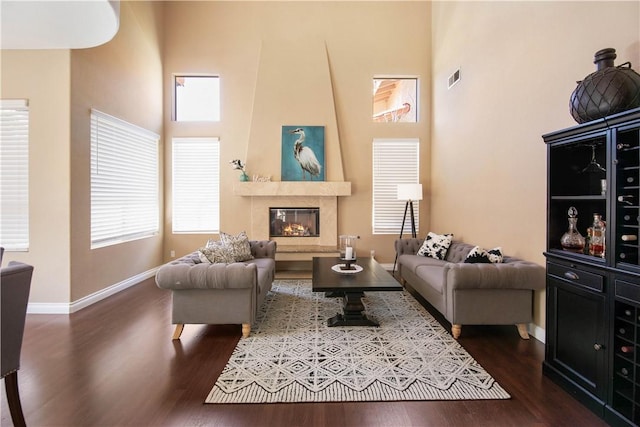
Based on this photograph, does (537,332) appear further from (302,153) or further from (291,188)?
(302,153)

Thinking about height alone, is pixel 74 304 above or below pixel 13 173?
below

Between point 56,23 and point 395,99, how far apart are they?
511 cm

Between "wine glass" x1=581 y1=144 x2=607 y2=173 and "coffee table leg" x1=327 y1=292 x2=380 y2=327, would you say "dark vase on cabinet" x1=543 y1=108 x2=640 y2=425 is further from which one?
"coffee table leg" x1=327 y1=292 x2=380 y2=327

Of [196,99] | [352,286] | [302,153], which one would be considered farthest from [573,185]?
[196,99]

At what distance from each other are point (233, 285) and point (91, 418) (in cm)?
128

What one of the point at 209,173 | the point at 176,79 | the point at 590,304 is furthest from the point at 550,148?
the point at 176,79

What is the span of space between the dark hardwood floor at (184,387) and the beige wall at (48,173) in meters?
0.60

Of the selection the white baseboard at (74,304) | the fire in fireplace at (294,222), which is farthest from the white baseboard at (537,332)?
the white baseboard at (74,304)

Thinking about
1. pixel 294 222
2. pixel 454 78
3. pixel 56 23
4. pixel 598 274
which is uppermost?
pixel 454 78

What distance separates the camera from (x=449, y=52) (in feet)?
16.7

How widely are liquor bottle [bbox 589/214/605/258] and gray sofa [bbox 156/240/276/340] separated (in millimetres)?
2641

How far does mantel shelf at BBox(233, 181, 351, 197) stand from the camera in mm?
5629

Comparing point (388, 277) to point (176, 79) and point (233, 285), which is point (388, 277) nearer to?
point (233, 285)

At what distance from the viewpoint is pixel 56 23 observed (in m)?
3.06
